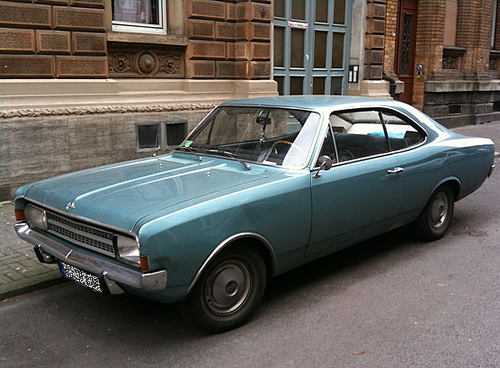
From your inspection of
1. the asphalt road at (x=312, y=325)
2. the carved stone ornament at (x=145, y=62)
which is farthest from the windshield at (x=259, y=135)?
the carved stone ornament at (x=145, y=62)

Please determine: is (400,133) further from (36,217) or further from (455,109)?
(455,109)

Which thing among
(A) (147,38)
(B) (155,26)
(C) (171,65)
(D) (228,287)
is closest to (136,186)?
(D) (228,287)

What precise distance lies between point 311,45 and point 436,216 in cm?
704

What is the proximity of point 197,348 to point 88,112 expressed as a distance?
5.45m

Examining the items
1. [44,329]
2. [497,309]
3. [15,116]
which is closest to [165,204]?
[44,329]

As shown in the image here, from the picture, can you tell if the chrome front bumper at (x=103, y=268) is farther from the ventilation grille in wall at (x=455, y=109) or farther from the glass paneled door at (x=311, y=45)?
the ventilation grille in wall at (x=455, y=109)

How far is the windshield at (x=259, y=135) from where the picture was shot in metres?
4.35

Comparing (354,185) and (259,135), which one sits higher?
(259,135)

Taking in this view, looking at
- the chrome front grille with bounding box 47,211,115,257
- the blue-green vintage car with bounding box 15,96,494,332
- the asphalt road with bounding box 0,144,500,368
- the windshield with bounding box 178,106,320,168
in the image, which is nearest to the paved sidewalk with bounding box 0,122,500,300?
the asphalt road with bounding box 0,144,500,368

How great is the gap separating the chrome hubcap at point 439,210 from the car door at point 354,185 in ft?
2.77

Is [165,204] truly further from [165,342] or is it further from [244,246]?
[165,342]

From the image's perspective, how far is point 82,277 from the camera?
3607 millimetres

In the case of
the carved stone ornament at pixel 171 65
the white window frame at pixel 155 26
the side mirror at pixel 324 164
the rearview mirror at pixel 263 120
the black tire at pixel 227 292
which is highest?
the white window frame at pixel 155 26

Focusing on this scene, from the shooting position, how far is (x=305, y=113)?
456 cm
